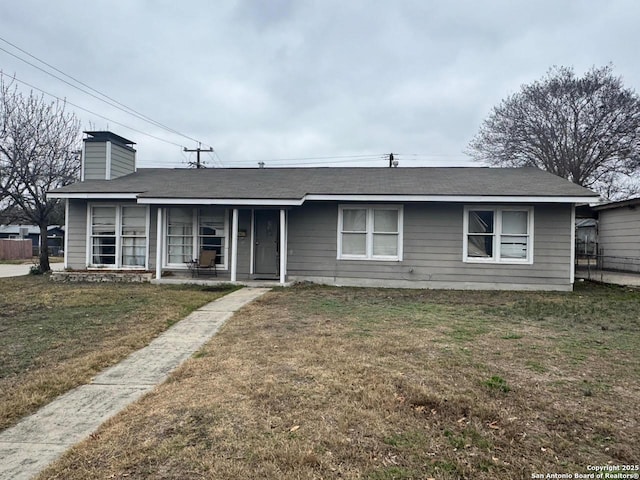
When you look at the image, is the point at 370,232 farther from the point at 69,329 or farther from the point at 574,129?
the point at 574,129

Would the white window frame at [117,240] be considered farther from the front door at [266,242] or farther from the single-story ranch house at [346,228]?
the front door at [266,242]

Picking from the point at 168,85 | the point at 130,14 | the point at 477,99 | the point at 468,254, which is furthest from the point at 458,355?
the point at 477,99

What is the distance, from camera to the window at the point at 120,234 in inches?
493

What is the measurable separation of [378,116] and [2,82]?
18851 mm

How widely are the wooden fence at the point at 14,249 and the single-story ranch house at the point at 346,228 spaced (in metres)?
22.5

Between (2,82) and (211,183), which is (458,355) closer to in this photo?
(211,183)

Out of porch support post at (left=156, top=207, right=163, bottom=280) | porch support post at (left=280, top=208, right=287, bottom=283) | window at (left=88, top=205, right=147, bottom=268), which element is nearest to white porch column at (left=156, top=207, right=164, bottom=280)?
porch support post at (left=156, top=207, right=163, bottom=280)

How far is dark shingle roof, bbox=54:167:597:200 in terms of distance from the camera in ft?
36.6

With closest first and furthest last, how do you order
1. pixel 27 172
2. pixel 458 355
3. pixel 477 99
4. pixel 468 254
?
pixel 458 355
pixel 468 254
pixel 27 172
pixel 477 99

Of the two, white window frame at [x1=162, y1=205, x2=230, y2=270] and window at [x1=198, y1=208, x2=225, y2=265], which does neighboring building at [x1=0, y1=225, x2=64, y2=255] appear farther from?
window at [x1=198, y1=208, x2=225, y2=265]

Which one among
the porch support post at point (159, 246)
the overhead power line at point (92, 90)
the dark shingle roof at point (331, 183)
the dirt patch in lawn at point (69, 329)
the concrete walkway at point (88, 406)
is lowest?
the concrete walkway at point (88, 406)

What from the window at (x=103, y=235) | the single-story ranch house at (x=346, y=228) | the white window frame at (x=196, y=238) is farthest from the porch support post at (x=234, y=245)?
the window at (x=103, y=235)

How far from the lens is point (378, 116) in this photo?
26.5 m

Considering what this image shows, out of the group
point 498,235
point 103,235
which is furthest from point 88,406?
point 498,235
